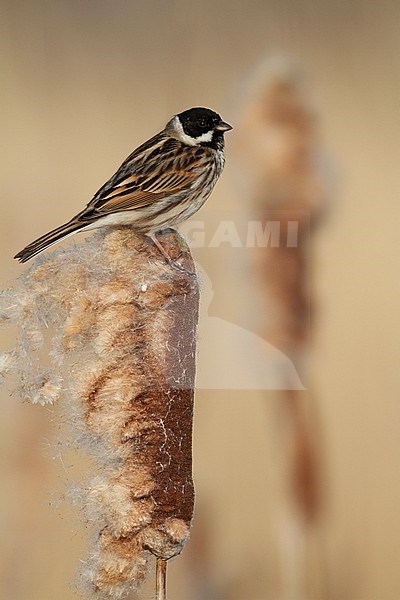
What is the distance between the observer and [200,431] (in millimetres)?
1344

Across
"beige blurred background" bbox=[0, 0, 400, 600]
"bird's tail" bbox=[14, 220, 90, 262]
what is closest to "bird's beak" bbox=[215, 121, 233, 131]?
"beige blurred background" bbox=[0, 0, 400, 600]

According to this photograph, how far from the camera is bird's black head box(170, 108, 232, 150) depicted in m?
1.14

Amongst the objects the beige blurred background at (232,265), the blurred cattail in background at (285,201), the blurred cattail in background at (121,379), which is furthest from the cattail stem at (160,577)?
the blurred cattail in background at (285,201)

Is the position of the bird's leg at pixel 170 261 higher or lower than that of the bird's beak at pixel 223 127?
lower

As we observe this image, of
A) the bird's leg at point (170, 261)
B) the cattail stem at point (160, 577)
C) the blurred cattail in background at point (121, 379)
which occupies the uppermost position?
the bird's leg at point (170, 261)

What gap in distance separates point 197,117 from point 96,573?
61 centimetres

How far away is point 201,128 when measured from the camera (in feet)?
3.74

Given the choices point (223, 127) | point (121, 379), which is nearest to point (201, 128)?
point (223, 127)

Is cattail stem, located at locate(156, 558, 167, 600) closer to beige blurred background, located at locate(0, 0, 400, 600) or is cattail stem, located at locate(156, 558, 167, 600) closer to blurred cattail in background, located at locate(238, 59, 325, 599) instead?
beige blurred background, located at locate(0, 0, 400, 600)

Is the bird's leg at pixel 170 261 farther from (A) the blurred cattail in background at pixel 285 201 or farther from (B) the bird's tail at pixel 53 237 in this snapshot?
(A) the blurred cattail in background at pixel 285 201

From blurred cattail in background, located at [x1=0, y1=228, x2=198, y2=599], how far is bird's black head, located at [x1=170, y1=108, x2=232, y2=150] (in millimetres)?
229

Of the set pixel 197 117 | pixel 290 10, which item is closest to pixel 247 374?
pixel 197 117

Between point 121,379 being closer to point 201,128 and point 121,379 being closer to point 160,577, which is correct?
point 160,577

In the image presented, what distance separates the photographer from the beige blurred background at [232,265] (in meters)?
1.30
